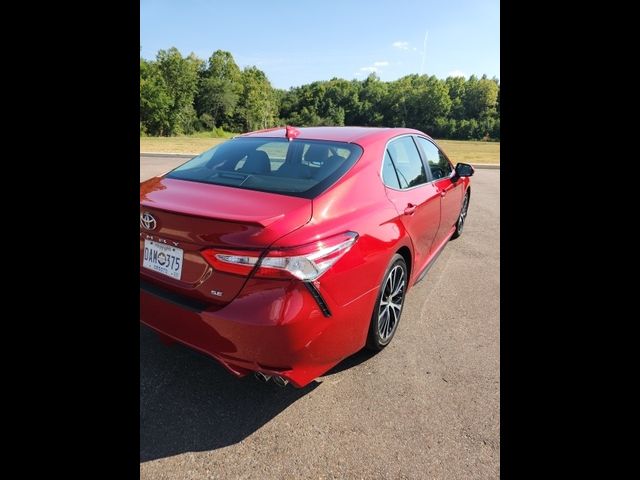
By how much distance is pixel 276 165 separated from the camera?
2.78m

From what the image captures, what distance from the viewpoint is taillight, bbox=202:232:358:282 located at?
181 cm

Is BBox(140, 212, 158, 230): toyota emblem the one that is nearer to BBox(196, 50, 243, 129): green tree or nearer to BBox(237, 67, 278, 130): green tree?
BBox(196, 50, 243, 129): green tree

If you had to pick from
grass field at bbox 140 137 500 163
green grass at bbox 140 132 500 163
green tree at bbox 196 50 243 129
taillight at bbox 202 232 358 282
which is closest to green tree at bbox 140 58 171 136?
green tree at bbox 196 50 243 129

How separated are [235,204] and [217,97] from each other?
6637 cm

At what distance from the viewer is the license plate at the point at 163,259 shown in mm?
2051

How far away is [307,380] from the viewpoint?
2012 mm

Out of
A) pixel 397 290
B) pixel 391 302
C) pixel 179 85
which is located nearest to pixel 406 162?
pixel 397 290

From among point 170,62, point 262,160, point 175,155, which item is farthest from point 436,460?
point 170,62

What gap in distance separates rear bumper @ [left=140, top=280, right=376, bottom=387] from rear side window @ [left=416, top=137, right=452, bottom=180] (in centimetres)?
232

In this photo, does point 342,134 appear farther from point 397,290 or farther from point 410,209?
point 397,290

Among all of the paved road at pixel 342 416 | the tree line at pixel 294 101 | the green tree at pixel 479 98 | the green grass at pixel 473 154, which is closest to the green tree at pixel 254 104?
the tree line at pixel 294 101

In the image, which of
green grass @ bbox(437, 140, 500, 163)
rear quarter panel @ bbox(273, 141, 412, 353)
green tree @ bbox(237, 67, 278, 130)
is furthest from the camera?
green tree @ bbox(237, 67, 278, 130)

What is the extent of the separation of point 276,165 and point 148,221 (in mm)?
1019
